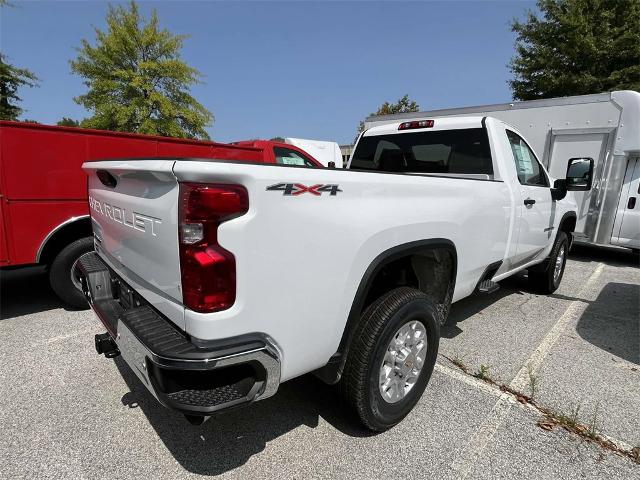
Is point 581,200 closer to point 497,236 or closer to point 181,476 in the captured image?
point 497,236

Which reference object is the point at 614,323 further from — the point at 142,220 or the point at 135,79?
the point at 135,79

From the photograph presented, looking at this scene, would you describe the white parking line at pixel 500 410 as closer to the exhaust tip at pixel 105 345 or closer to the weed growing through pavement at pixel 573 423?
the weed growing through pavement at pixel 573 423

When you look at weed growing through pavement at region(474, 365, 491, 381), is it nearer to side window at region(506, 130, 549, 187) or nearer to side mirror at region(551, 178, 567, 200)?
side window at region(506, 130, 549, 187)

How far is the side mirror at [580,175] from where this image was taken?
4.25m

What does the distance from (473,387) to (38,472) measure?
2.81 metres

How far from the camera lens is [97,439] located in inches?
90.5

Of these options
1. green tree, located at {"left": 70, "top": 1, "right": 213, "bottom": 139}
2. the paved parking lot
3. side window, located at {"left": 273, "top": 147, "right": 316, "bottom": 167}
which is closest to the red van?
the paved parking lot

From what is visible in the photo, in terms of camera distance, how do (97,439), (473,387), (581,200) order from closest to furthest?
(97,439)
(473,387)
(581,200)

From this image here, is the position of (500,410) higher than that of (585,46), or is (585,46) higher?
(585,46)

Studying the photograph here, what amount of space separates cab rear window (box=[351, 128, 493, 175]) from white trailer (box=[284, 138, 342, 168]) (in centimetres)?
751

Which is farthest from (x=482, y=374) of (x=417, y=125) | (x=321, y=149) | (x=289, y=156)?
(x=321, y=149)

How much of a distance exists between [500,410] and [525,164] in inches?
99.2

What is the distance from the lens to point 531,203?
384 centimetres

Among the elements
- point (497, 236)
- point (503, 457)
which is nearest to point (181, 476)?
point (503, 457)
